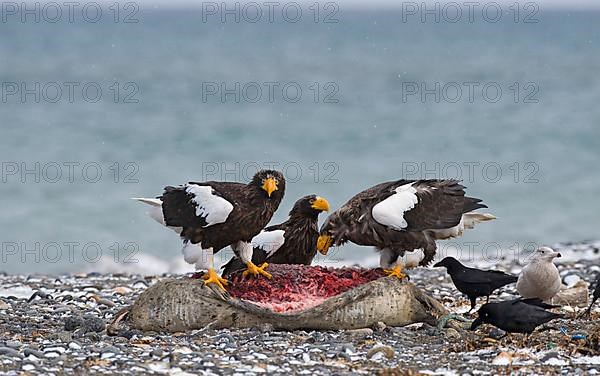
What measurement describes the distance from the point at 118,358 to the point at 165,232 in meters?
10.2

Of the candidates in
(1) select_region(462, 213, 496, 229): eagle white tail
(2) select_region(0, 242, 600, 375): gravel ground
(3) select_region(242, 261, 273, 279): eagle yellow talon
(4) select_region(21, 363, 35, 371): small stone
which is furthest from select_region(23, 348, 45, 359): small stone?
(1) select_region(462, 213, 496, 229): eagle white tail

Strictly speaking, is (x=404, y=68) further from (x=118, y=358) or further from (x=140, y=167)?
(x=118, y=358)

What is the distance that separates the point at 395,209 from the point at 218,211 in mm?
1359

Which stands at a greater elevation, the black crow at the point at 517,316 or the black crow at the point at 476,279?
the black crow at the point at 476,279

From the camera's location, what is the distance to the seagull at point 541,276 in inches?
340

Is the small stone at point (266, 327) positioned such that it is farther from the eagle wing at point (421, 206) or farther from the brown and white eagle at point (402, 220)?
the eagle wing at point (421, 206)

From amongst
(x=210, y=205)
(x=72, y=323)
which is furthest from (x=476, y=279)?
(x=72, y=323)

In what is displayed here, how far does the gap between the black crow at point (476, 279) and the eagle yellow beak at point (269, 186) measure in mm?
1515

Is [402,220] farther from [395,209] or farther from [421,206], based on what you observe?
[421,206]

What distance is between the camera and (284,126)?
2806 cm

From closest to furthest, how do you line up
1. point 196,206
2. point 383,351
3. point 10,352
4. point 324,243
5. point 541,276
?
point 10,352, point 383,351, point 196,206, point 541,276, point 324,243

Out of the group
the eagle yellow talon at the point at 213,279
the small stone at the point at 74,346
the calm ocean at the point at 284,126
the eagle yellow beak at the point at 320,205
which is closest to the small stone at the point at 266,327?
the eagle yellow talon at the point at 213,279

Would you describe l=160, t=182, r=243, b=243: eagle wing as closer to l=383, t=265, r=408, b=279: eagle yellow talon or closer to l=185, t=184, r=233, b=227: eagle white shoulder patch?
l=185, t=184, r=233, b=227: eagle white shoulder patch

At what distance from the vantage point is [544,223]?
18500mm
